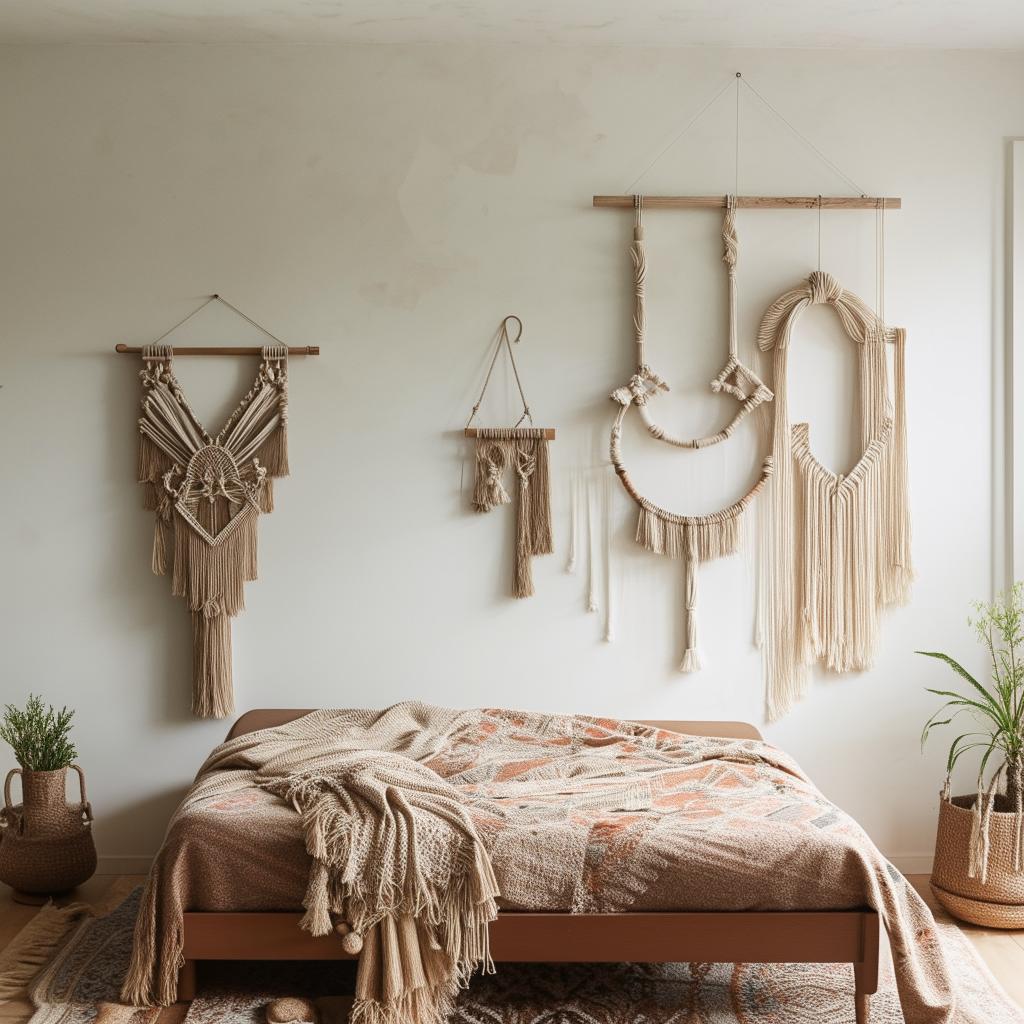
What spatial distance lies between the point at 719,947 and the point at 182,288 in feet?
8.40

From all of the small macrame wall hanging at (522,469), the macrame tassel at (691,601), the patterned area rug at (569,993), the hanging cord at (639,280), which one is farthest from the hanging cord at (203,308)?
the patterned area rug at (569,993)

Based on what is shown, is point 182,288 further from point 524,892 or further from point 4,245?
point 524,892

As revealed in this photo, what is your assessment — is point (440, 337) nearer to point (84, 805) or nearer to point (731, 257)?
point (731, 257)

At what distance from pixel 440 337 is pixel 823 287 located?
1.26 metres

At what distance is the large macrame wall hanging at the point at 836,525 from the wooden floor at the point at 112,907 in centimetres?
85

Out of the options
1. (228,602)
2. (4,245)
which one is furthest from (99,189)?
(228,602)

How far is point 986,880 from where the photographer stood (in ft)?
9.98

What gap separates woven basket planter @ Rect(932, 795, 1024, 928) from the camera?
3035 mm

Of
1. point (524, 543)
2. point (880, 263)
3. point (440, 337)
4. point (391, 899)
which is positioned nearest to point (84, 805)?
point (391, 899)

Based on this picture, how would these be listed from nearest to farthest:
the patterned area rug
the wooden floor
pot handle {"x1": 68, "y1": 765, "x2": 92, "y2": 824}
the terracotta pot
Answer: the patterned area rug
the wooden floor
the terracotta pot
pot handle {"x1": 68, "y1": 765, "x2": 92, "y2": 824}

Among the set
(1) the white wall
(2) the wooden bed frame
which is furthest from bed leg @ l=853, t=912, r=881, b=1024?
(1) the white wall

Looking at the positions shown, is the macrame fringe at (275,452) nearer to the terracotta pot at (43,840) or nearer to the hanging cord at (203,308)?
the hanging cord at (203,308)

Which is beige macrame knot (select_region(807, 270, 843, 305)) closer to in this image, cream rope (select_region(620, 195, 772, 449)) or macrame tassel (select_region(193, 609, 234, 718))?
cream rope (select_region(620, 195, 772, 449))

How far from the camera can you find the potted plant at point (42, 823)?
3.17m
